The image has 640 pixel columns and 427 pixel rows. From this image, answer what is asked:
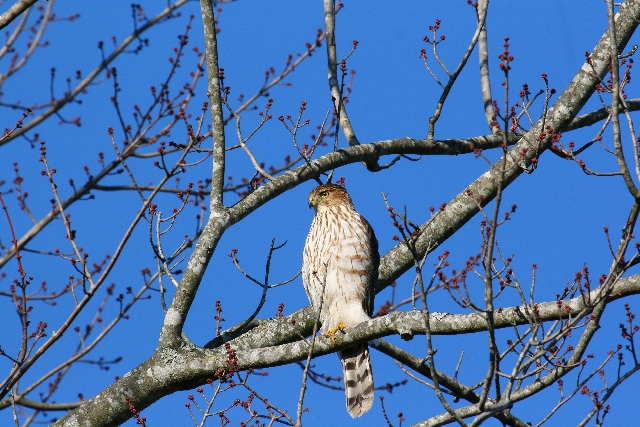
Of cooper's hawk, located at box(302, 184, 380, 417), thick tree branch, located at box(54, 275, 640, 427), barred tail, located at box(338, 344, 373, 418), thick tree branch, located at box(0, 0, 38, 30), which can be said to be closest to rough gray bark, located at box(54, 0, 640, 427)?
thick tree branch, located at box(54, 275, 640, 427)

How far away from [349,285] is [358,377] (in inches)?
24.4

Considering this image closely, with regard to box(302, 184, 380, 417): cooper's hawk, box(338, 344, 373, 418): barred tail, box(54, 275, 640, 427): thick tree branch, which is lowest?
box(54, 275, 640, 427): thick tree branch

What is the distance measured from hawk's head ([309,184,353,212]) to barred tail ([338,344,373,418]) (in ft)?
3.44

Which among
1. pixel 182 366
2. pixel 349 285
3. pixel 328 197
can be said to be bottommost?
pixel 182 366

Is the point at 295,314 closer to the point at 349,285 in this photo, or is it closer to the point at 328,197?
the point at 349,285

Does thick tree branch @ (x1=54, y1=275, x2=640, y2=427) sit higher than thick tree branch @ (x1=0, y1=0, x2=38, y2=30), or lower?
lower

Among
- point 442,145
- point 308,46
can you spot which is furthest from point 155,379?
point 308,46

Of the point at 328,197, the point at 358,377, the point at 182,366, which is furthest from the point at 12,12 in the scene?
the point at 358,377

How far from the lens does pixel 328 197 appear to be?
18.7 ft

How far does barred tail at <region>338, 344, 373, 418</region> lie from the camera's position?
Result: 526 centimetres

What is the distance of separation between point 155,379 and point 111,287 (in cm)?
298

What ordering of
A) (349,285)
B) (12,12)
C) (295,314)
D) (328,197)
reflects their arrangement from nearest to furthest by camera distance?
1. (12,12)
2. (295,314)
3. (349,285)
4. (328,197)

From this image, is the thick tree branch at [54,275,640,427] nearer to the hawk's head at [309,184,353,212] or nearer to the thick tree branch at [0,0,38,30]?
the hawk's head at [309,184,353,212]

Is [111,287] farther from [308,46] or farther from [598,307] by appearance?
[598,307]
